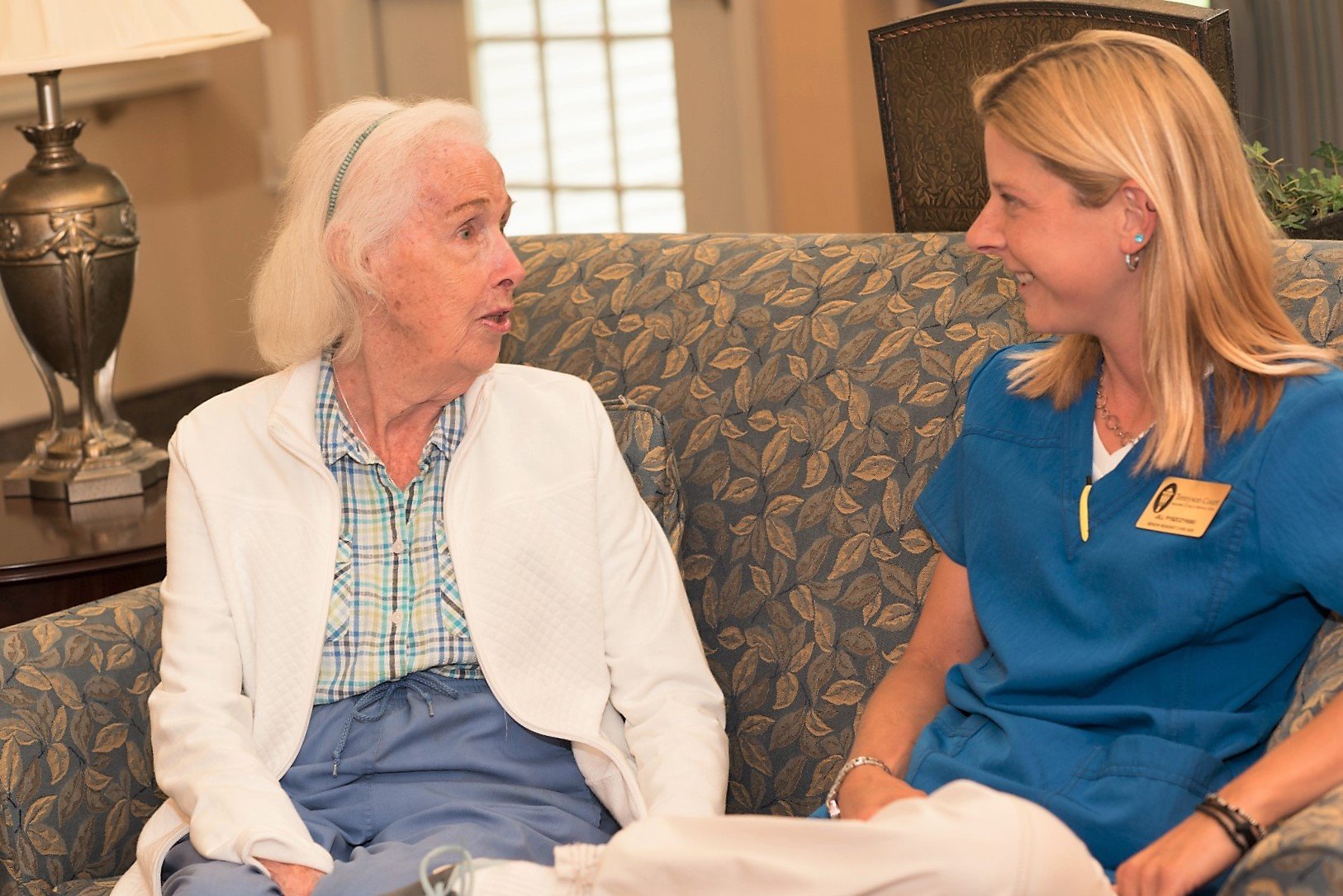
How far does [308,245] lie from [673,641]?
0.64 m

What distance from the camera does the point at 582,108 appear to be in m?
4.23

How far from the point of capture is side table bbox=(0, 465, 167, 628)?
221 cm

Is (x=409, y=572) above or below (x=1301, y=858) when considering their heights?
above

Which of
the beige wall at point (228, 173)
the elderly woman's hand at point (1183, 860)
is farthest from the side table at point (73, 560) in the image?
the beige wall at point (228, 173)

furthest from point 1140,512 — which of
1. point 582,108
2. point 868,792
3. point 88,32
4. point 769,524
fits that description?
point 582,108

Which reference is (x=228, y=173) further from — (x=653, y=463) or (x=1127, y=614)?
(x=1127, y=614)

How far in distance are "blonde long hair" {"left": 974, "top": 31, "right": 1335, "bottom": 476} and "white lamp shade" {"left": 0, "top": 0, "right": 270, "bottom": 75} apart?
1355 millimetres

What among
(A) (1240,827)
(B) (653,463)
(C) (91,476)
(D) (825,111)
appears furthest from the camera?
(D) (825,111)

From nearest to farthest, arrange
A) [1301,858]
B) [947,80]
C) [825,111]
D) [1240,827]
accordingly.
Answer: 1. [1301,858]
2. [1240,827]
3. [947,80]
4. [825,111]

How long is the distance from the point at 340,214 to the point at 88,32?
0.69 metres

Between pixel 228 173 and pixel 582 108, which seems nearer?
pixel 582 108

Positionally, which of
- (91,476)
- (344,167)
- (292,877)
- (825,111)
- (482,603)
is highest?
(825,111)

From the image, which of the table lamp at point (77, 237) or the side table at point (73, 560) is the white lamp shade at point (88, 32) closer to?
the table lamp at point (77, 237)

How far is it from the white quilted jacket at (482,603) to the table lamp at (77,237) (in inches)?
26.0
